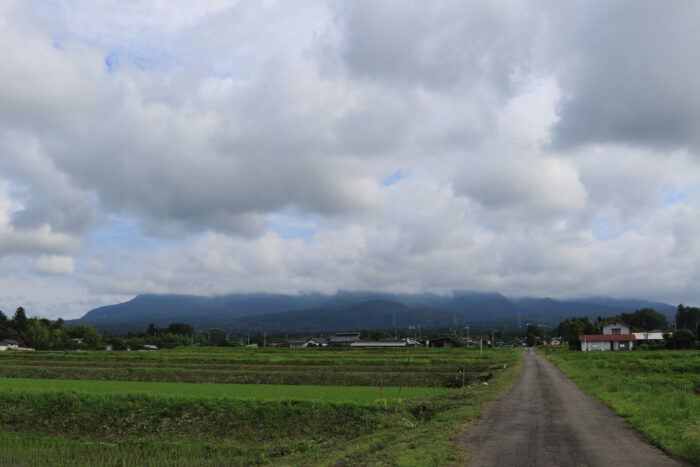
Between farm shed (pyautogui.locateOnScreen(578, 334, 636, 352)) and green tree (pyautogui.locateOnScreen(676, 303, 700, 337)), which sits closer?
farm shed (pyautogui.locateOnScreen(578, 334, 636, 352))

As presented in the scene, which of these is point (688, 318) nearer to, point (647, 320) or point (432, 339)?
A: point (647, 320)

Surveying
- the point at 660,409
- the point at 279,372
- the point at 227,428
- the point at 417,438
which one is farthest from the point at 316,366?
the point at 660,409

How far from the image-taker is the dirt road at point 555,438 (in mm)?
13055

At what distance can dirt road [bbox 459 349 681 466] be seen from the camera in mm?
13055

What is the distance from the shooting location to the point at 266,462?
Answer: 61.8 ft

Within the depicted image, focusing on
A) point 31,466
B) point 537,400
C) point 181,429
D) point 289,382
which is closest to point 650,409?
point 537,400

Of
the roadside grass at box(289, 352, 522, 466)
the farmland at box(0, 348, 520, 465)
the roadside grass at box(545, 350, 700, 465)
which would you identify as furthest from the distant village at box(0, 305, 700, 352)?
the farmland at box(0, 348, 520, 465)

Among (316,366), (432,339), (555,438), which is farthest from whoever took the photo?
(432,339)

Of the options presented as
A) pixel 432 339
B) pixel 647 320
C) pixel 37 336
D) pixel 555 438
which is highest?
pixel 555 438


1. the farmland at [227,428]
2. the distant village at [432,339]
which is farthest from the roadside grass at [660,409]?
the distant village at [432,339]

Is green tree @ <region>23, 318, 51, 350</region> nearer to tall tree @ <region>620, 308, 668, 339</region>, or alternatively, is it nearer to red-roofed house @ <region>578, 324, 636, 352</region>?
red-roofed house @ <region>578, 324, 636, 352</region>

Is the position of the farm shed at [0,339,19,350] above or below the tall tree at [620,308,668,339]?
below

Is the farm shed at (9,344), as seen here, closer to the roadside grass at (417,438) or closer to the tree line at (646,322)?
the roadside grass at (417,438)

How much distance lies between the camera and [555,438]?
1567 centimetres
